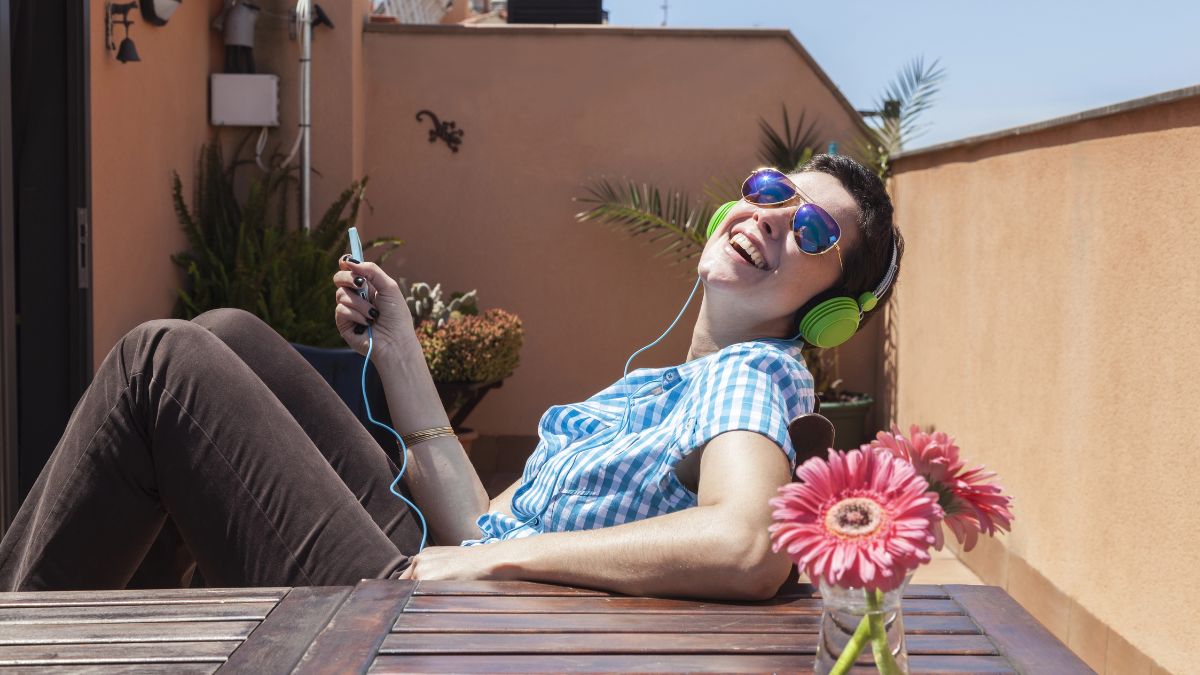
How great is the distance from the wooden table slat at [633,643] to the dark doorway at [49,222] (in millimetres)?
2893

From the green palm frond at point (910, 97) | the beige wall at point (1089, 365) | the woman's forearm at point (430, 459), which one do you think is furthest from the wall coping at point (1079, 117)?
the woman's forearm at point (430, 459)

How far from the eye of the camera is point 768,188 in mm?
1840

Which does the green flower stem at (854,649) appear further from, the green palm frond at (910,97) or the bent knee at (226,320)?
the green palm frond at (910,97)

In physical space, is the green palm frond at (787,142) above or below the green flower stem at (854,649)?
above

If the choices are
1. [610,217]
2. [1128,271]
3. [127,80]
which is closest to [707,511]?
[1128,271]

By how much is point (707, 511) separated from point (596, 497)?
0.36 metres

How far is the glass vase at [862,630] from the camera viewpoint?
89cm

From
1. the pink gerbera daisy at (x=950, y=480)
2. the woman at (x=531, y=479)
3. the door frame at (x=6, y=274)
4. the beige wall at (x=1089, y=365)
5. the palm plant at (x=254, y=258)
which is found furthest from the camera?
the palm plant at (x=254, y=258)

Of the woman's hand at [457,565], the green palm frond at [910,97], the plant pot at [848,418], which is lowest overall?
the plant pot at [848,418]

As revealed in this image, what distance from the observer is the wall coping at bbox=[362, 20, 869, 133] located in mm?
6387

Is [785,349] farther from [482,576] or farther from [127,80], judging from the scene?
[127,80]

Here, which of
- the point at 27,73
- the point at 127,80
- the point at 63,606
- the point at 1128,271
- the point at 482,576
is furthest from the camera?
the point at 127,80

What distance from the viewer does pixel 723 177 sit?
21.1 feet

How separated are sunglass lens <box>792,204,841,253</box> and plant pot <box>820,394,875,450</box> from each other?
13.7ft
